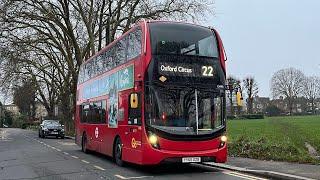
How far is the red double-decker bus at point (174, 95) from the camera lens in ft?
44.0

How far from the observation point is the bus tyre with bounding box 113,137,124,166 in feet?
52.4

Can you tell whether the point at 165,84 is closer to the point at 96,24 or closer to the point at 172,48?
the point at 172,48

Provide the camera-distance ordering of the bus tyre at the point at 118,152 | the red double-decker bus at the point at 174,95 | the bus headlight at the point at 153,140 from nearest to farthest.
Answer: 1. the bus headlight at the point at 153,140
2. the red double-decker bus at the point at 174,95
3. the bus tyre at the point at 118,152

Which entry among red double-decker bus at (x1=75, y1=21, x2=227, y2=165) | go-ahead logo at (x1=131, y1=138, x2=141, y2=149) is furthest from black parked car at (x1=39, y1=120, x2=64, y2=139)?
go-ahead logo at (x1=131, y1=138, x2=141, y2=149)

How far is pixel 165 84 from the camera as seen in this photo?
13656 millimetres

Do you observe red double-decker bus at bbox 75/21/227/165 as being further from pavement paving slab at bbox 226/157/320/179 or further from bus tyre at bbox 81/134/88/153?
bus tyre at bbox 81/134/88/153

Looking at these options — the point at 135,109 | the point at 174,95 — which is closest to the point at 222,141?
the point at 174,95

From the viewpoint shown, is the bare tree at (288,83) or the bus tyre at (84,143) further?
the bare tree at (288,83)

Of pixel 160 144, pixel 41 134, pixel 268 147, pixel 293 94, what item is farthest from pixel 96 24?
pixel 293 94

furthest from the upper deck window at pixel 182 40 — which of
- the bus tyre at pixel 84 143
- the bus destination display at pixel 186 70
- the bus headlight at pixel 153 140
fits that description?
the bus tyre at pixel 84 143

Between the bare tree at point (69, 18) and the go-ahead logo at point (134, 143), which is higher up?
the bare tree at point (69, 18)

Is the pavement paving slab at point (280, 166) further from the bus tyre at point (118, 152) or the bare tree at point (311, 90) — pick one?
the bare tree at point (311, 90)

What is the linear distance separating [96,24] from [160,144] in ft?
111

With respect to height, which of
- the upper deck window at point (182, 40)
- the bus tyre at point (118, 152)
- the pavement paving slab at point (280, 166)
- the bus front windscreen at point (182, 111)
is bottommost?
the pavement paving slab at point (280, 166)
